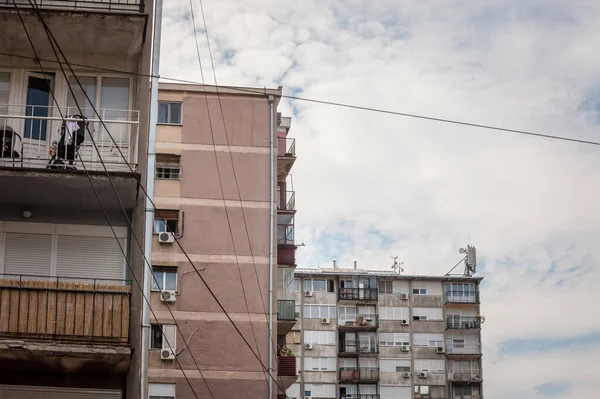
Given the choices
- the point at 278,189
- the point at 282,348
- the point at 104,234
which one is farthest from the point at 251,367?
the point at 104,234

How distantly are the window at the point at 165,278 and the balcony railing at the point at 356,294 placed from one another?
50874 mm

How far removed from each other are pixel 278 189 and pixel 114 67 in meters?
24.4

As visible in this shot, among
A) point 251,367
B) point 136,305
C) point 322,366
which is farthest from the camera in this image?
point 322,366

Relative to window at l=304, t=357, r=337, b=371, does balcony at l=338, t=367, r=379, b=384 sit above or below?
below

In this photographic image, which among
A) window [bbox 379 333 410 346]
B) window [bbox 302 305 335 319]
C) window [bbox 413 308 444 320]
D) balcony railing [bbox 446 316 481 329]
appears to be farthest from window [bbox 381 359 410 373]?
window [bbox 302 305 335 319]

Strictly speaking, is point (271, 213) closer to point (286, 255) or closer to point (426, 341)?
point (286, 255)

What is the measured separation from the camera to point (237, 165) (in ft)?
131

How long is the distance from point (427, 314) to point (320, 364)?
11.5 meters

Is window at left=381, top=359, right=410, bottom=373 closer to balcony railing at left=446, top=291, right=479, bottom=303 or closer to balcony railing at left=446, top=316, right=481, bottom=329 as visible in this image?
balcony railing at left=446, top=316, right=481, bottom=329

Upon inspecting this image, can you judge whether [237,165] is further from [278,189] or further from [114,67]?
[114,67]

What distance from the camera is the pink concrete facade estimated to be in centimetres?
3803

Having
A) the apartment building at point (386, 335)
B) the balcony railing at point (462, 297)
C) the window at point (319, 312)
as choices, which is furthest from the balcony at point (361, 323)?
the balcony railing at point (462, 297)

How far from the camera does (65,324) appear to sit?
60.1ft

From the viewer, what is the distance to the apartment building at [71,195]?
18.3 meters
